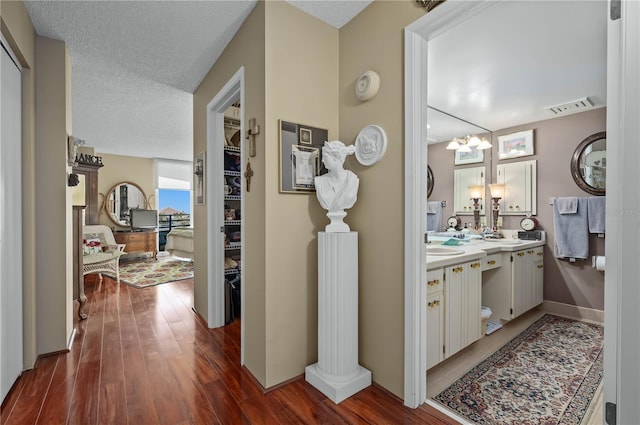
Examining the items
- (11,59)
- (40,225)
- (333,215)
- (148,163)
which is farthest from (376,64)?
(148,163)

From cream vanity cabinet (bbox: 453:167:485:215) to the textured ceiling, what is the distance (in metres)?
2.47

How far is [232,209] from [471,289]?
2.47 meters

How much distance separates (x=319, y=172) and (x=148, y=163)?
22.4 feet

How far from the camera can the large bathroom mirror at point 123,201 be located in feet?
21.8

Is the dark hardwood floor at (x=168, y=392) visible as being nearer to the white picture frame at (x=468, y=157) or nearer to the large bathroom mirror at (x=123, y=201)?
the white picture frame at (x=468, y=157)

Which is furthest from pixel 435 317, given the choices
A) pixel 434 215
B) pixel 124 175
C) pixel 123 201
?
pixel 124 175

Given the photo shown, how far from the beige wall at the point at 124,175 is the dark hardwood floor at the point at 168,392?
16.8 feet

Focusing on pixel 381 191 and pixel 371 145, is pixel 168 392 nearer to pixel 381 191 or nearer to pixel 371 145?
pixel 381 191

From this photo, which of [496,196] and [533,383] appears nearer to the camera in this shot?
[533,383]

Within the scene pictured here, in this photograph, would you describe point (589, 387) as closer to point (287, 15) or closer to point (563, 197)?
point (563, 197)

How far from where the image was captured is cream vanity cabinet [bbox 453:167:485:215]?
12.0ft

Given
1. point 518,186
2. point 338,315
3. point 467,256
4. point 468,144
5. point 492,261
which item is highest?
point 468,144

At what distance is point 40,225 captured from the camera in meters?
2.21

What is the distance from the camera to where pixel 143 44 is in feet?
7.63
